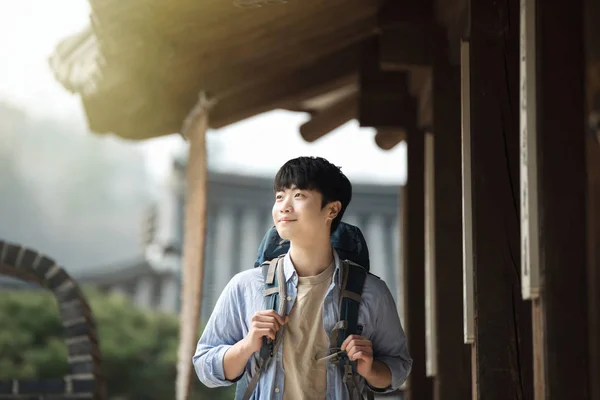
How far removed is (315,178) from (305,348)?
20.3 inches

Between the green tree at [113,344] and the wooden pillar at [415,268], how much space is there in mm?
9581

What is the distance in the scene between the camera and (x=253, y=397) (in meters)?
2.82

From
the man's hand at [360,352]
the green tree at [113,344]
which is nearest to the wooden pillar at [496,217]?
the man's hand at [360,352]

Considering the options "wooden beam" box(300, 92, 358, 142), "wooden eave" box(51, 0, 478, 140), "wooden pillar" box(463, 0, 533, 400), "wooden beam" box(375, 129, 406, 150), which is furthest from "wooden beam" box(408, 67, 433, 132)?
"wooden pillar" box(463, 0, 533, 400)

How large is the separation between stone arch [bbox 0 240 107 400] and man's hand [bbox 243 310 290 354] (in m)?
4.40

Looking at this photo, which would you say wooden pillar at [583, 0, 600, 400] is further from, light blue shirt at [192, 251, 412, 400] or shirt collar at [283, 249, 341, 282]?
shirt collar at [283, 249, 341, 282]

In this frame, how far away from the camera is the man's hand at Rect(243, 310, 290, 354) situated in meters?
2.71

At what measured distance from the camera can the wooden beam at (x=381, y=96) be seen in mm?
6965

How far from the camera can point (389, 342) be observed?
2.85 m

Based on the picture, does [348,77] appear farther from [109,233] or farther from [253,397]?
[109,233]

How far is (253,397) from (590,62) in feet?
4.46

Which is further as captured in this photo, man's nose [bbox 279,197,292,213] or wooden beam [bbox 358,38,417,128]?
wooden beam [bbox 358,38,417,128]

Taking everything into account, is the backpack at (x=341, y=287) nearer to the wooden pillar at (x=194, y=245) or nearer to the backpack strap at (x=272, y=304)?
the backpack strap at (x=272, y=304)

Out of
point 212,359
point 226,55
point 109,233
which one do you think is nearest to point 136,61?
point 226,55
